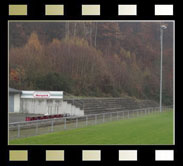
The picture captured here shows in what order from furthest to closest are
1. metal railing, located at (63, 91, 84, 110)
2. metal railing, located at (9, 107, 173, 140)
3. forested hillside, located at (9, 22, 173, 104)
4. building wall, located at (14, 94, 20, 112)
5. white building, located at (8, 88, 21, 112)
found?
1. forested hillside, located at (9, 22, 173, 104)
2. metal railing, located at (63, 91, 84, 110)
3. white building, located at (8, 88, 21, 112)
4. building wall, located at (14, 94, 20, 112)
5. metal railing, located at (9, 107, 173, 140)

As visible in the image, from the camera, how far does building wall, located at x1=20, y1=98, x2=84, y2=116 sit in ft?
37.2

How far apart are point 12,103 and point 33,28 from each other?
8169mm

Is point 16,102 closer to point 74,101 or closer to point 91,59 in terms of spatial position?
point 74,101

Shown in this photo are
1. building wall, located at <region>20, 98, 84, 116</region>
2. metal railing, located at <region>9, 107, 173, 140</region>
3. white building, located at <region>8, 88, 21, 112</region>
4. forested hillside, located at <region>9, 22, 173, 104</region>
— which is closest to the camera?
metal railing, located at <region>9, 107, 173, 140</region>

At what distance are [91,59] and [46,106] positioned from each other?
9106 millimetres

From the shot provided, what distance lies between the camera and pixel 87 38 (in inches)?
802

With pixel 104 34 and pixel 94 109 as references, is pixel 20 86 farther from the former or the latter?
pixel 104 34

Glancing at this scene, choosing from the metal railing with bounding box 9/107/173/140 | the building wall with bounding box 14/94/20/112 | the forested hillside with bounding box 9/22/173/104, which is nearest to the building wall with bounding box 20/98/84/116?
the building wall with bounding box 14/94/20/112

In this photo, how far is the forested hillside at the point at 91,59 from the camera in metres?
14.7

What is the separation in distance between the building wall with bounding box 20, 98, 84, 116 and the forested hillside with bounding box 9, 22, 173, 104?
1.19m

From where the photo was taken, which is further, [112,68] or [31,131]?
[112,68]

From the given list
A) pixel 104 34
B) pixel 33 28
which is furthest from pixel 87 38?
pixel 33 28

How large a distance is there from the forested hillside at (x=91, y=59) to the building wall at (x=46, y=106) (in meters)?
1.19

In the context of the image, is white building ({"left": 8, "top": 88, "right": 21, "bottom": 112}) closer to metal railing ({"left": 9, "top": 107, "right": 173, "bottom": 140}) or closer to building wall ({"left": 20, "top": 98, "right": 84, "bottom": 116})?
building wall ({"left": 20, "top": 98, "right": 84, "bottom": 116})
